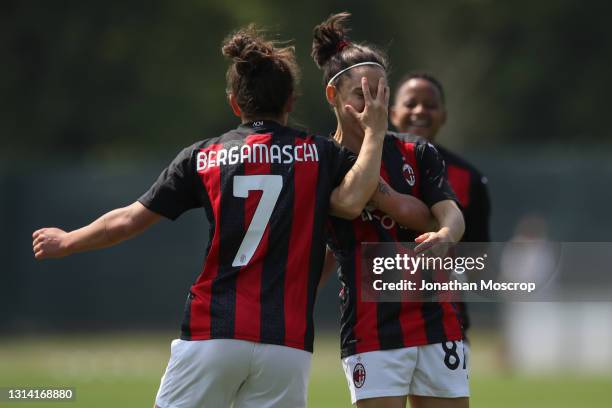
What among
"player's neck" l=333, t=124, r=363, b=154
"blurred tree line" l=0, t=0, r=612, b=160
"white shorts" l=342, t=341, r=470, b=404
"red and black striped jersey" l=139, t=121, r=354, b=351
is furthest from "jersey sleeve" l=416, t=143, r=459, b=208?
"blurred tree line" l=0, t=0, r=612, b=160

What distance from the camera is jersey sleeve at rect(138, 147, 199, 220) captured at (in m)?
4.26

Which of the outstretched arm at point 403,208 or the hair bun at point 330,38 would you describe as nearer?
the outstretched arm at point 403,208

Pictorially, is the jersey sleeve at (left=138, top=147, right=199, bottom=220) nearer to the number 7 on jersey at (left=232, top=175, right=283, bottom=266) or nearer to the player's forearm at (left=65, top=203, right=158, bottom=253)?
the player's forearm at (left=65, top=203, right=158, bottom=253)

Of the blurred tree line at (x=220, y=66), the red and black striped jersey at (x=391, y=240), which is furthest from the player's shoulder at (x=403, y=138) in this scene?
the blurred tree line at (x=220, y=66)

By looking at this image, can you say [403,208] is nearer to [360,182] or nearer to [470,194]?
[360,182]

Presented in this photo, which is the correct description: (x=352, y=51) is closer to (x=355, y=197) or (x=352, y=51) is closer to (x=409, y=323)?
(x=355, y=197)

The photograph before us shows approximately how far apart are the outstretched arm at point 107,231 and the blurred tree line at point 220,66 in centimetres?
2133

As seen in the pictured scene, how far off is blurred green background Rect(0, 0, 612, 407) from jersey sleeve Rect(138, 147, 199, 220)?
39.8ft

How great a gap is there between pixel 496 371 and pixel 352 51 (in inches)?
419

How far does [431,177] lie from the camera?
14.9ft

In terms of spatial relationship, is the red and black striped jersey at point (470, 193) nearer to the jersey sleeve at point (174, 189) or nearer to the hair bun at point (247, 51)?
the hair bun at point (247, 51)

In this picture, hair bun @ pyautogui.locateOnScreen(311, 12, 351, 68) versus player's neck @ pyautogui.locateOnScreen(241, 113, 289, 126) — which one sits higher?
hair bun @ pyautogui.locateOnScreen(311, 12, 351, 68)

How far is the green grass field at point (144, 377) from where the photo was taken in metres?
10.3

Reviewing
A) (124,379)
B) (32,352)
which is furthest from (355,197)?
(32,352)
